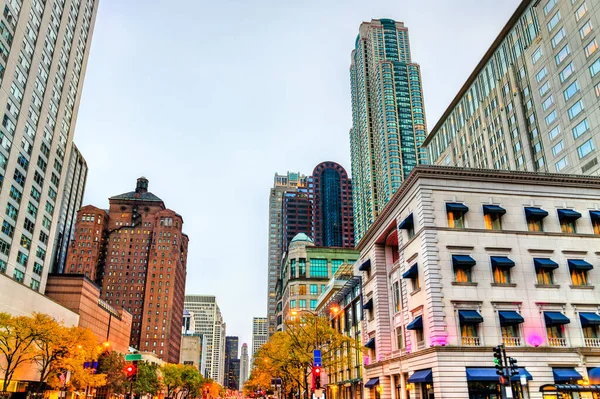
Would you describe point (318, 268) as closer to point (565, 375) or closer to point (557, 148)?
point (557, 148)

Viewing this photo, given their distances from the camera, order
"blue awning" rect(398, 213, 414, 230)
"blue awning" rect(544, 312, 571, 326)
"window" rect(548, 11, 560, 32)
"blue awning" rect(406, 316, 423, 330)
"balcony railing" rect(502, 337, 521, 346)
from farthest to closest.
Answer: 1. "window" rect(548, 11, 560, 32)
2. "blue awning" rect(398, 213, 414, 230)
3. "blue awning" rect(406, 316, 423, 330)
4. "blue awning" rect(544, 312, 571, 326)
5. "balcony railing" rect(502, 337, 521, 346)

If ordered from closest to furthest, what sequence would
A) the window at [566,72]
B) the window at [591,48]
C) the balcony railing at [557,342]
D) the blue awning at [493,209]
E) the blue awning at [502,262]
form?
the balcony railing at [557,342], the blue awning at [502,262], the blue awning at [493,209], the window at [591,48], the window at [566,72]

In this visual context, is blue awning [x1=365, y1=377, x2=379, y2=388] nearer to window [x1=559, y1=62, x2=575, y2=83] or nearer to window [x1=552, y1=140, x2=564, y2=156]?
window [x1=552, y1=140, x2=564, y2=156]

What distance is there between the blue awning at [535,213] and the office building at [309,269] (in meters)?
91.7

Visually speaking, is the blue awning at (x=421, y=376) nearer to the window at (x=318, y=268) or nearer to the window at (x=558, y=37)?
the window at (x=558, y=37)

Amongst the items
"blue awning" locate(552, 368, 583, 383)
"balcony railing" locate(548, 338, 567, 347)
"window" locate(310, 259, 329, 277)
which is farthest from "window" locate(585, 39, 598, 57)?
"window" locate(310, 259, 329, 277)

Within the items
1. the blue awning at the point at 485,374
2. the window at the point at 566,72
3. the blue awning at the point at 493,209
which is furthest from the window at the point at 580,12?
the blue awning at the point at 485,374

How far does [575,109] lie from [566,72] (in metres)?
6.51

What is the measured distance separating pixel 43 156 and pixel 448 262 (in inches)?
3005

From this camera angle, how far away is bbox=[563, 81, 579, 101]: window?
72938 millimetres

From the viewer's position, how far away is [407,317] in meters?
46.8

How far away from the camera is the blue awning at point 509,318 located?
39781mm

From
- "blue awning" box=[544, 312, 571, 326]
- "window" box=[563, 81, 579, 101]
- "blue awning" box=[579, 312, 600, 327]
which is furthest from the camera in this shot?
"window" box=[563, 81, 579, 101]

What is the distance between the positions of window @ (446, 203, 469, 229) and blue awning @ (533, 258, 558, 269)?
682 cm
